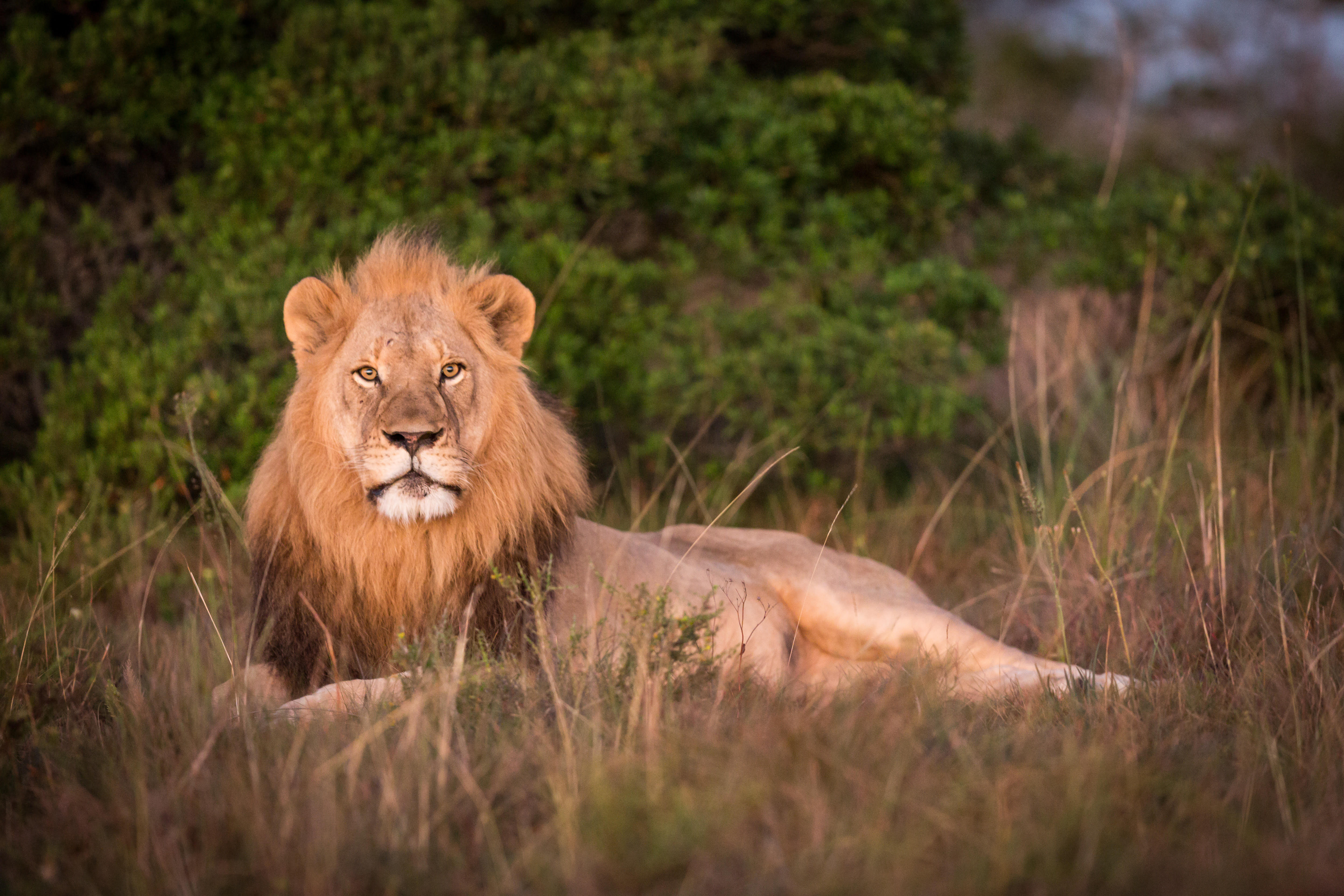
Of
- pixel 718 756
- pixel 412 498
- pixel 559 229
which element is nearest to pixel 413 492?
pixel 412 498

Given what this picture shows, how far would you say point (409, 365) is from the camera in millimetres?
3648

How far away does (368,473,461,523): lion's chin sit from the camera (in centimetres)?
346

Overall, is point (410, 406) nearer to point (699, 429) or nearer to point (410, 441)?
point (410, 441)

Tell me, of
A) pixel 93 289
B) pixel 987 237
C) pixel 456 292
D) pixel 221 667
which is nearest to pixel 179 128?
pixel 93 289

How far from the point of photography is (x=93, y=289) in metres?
6.77

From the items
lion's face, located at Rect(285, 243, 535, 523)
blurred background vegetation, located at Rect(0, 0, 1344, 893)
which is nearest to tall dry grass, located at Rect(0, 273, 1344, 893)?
blurred background vegetation, located at Rect(0, 0, 1344, 893)

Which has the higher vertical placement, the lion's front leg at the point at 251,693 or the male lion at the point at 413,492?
the male lion at the point at 413,492

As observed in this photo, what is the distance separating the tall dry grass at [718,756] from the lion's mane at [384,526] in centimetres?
26

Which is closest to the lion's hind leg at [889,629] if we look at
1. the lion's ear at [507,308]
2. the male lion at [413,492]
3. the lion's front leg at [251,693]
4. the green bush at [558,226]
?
the male lion at [413,492]

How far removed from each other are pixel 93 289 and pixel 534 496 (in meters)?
4.42

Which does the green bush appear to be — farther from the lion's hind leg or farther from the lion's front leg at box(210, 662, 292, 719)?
the lion's front leg at box(210, 662, 292, 719)

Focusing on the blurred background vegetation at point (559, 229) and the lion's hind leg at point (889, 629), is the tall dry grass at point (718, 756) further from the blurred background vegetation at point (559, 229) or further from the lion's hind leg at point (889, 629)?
the blurred background vegetation at point (559, 229)

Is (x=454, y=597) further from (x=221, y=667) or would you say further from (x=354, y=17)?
(x=354, y=17)

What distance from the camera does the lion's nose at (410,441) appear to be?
11.2 feet
